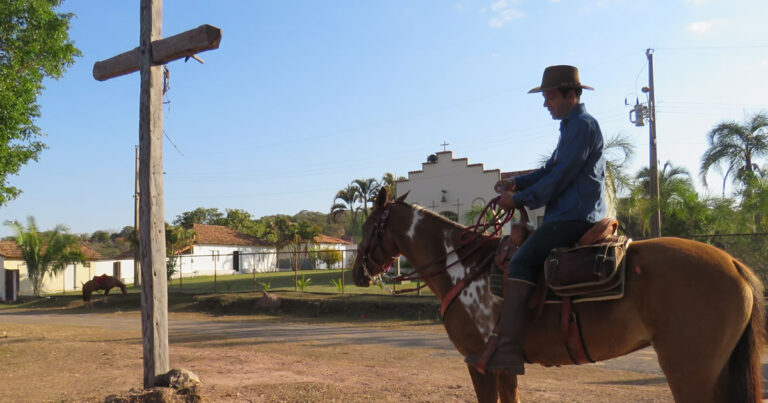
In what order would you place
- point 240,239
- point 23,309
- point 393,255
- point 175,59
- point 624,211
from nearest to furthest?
point 393,255 < point 175,59 < point 624,211 < point 23,309 < point 240,239

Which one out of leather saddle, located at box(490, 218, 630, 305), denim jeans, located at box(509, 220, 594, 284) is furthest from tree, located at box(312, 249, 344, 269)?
leather saddle, located at box(490, 218, 630, 305)

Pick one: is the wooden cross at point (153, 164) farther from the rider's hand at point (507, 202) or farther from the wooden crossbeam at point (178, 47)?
the rider's hand at point (507, 202)

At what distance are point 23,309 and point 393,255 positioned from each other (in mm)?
29176

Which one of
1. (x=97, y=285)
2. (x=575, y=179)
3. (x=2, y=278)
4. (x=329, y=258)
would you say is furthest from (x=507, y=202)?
(x=329, y=258)

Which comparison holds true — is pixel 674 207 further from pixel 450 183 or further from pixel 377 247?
pixel 450 183

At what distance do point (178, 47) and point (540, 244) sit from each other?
4.96m

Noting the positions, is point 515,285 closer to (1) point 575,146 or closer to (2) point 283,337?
(1) point 575,146

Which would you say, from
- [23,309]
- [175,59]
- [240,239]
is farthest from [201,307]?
[240,239]

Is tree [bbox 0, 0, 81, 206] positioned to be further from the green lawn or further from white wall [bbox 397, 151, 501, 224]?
white wall [bbox 397, 151, 501, 224]

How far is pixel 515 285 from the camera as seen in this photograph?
3.55 meters

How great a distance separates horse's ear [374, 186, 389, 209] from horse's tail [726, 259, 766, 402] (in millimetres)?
2747

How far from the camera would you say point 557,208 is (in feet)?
12.2

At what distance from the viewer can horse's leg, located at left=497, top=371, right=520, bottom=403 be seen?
3977 mm

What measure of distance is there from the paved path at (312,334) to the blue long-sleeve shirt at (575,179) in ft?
19.6
